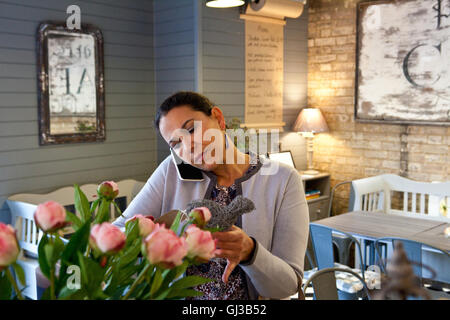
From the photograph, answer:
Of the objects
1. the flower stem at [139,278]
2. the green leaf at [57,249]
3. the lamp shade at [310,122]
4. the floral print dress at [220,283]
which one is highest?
the lamp shade at [310,122]

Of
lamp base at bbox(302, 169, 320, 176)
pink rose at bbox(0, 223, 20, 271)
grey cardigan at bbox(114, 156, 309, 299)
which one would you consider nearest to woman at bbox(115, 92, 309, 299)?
grey cardigan at bbox(114, 156, 309, 299)

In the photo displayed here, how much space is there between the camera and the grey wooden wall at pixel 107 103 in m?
3.53

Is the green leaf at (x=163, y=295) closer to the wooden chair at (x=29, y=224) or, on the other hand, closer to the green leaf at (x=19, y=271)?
the green leaf at (x=19, y=271)

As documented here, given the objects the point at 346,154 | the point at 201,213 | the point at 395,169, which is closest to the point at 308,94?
the point at 346,154

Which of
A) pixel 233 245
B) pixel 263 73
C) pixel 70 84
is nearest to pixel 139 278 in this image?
pixel 233 245

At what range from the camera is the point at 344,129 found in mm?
5031

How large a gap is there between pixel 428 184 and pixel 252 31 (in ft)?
7.14

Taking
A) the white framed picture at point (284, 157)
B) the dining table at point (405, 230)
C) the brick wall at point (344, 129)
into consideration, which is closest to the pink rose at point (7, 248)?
the dining table at point (405, 230)

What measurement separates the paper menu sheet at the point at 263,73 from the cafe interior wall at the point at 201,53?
89 mm

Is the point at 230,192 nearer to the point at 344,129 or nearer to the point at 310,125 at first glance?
the point at 310,125

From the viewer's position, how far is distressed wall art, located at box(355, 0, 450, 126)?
4242mm

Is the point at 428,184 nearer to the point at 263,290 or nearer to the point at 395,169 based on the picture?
the point at 395,169

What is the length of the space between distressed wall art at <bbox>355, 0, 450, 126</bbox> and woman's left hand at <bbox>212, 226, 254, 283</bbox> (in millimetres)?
3699

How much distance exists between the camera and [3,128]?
351cm
